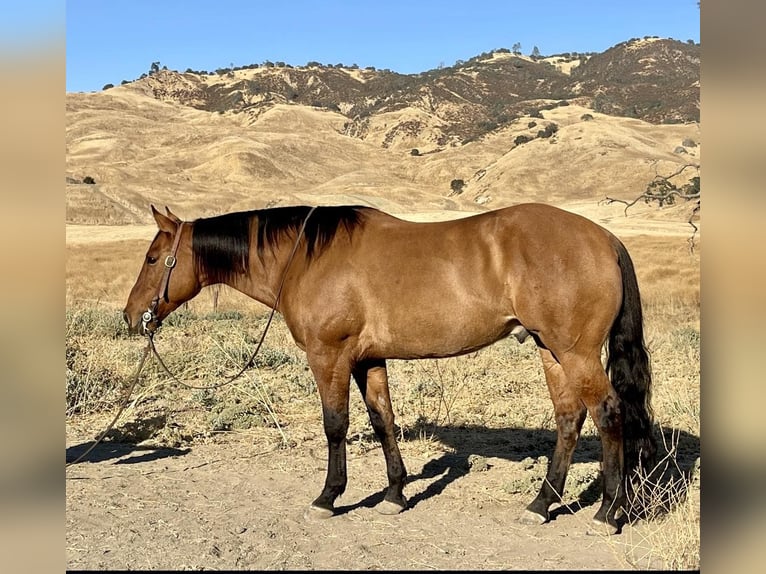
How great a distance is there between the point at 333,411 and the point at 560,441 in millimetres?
1633

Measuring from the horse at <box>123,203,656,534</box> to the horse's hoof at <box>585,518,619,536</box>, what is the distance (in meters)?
0.02

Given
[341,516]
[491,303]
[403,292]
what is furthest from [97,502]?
[491,303]

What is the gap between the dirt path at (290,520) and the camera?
427 centimetres

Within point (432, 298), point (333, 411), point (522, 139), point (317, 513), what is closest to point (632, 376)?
point (432, 298)

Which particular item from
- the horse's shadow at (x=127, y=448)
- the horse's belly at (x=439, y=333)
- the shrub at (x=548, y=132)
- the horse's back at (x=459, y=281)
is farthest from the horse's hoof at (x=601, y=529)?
the shrub at (x=548, y=132)

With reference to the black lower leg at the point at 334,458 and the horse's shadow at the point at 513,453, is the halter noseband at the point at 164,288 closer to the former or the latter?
the black lower leg at the point at 334,458

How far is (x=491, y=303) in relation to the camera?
467cm

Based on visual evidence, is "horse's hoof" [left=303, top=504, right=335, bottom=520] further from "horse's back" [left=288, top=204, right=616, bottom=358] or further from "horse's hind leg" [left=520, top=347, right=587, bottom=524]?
"horse's hind leg" [left=520, top=347, right=587, bottom=524]

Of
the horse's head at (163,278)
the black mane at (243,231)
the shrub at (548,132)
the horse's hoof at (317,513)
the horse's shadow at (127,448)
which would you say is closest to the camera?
the horse's hoof at (317,513)

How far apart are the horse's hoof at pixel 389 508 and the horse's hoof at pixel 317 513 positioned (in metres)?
0.38

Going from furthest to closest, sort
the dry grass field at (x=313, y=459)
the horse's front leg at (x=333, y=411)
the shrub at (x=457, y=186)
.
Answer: the shrub at (x=457, y=186) → the horse's front leg at (x=333, y=411) → the dry grass field at (x=313, y=459)

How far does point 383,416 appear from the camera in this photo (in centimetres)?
527
